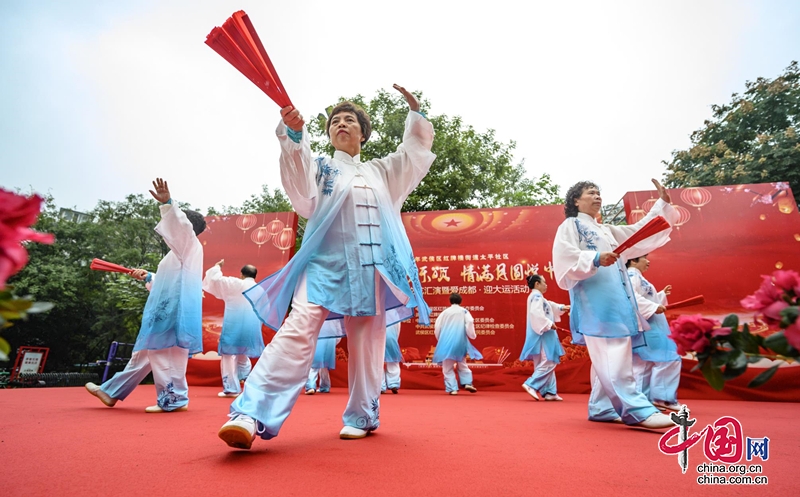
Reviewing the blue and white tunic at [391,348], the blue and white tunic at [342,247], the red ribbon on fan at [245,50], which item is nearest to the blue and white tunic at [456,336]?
the blue and white tunic at [391,348]

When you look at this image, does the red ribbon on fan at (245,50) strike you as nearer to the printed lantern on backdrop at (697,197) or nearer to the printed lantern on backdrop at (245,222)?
the printed lantern on backdrop at (697,197)

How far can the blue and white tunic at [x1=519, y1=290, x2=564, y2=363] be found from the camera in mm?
5371

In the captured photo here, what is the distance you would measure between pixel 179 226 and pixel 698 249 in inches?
271

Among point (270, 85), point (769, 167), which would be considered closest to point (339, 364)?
point (270, 85)

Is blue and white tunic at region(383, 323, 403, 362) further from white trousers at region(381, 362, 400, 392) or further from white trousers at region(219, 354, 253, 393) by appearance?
white trousers at region(219, 354, 253, 393)

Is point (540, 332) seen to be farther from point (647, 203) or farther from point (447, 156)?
point (447, 156)

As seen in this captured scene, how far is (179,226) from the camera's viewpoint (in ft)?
10.5

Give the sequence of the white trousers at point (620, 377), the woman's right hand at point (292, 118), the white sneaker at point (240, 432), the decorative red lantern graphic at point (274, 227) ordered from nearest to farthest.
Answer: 1. the white sneaker at point (240, 432)
2. the woman's right hand at point (292, 118)
3. the white trousers at point (620, 377)
4. the decorative red lantern graphic at point (274, 227)

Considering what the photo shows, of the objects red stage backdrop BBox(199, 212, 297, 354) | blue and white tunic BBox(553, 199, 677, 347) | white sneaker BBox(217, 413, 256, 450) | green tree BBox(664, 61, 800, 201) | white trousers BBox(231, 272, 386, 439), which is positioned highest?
green tree BBox(664, 61, 800, 201)

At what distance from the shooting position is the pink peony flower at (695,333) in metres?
0.85

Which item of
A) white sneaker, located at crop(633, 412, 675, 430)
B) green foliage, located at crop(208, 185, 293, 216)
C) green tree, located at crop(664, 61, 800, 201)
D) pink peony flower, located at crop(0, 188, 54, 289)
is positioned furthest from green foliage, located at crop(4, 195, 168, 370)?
green tree, located at crop(664, 61, 800, 201)

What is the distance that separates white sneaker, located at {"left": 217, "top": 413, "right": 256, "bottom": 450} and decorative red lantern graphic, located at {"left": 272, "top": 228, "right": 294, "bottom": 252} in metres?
7.23

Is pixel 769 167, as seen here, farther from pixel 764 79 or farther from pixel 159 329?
pixel 159 329

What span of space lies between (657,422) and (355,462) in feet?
5.60
